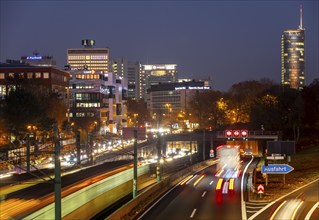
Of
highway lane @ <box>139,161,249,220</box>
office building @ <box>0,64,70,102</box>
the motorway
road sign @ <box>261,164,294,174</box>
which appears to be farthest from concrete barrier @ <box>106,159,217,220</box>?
office building @ <box>0,64,70,102</box>

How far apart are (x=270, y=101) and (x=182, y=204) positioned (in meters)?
69.8

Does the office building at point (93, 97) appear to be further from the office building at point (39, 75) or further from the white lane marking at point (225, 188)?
the white lane marking at point (225, 188)

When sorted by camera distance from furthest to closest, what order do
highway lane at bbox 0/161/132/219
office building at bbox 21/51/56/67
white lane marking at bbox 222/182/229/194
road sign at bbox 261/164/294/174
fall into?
office building at bbox 21/51/56/67 < white lane marking at bbox 222/182/229/194 < road sign at bbox 261/164/294/174 < highway lane at bbox 0/161/132/219

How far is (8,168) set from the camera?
188 ft

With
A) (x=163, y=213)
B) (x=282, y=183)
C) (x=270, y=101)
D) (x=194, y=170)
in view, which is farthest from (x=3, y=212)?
(x=270, y=101)

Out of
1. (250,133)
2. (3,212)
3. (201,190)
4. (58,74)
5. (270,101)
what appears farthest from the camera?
(58,74)

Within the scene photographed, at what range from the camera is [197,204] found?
127 feet

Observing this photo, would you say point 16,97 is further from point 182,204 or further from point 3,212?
point 3,212

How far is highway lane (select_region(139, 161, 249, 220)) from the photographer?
112 ft

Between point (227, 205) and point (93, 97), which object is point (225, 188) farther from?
point (93, 97)

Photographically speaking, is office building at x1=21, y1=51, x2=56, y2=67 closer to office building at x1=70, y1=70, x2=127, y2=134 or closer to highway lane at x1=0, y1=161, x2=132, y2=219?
office building at x1=70, y1=70, x2=127, y2=134

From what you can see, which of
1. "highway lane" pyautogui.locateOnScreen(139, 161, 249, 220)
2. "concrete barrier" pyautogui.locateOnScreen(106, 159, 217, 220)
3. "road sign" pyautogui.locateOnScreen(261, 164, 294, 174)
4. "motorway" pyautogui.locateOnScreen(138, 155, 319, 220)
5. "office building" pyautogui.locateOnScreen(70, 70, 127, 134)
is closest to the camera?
"concrete barrier" pyautogui.locateOnScreen(106, 159, 217, 220)

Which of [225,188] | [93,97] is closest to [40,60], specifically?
[93,97]

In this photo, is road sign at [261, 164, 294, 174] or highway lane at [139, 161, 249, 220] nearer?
highway lane at [139, 161, 249, 220]
